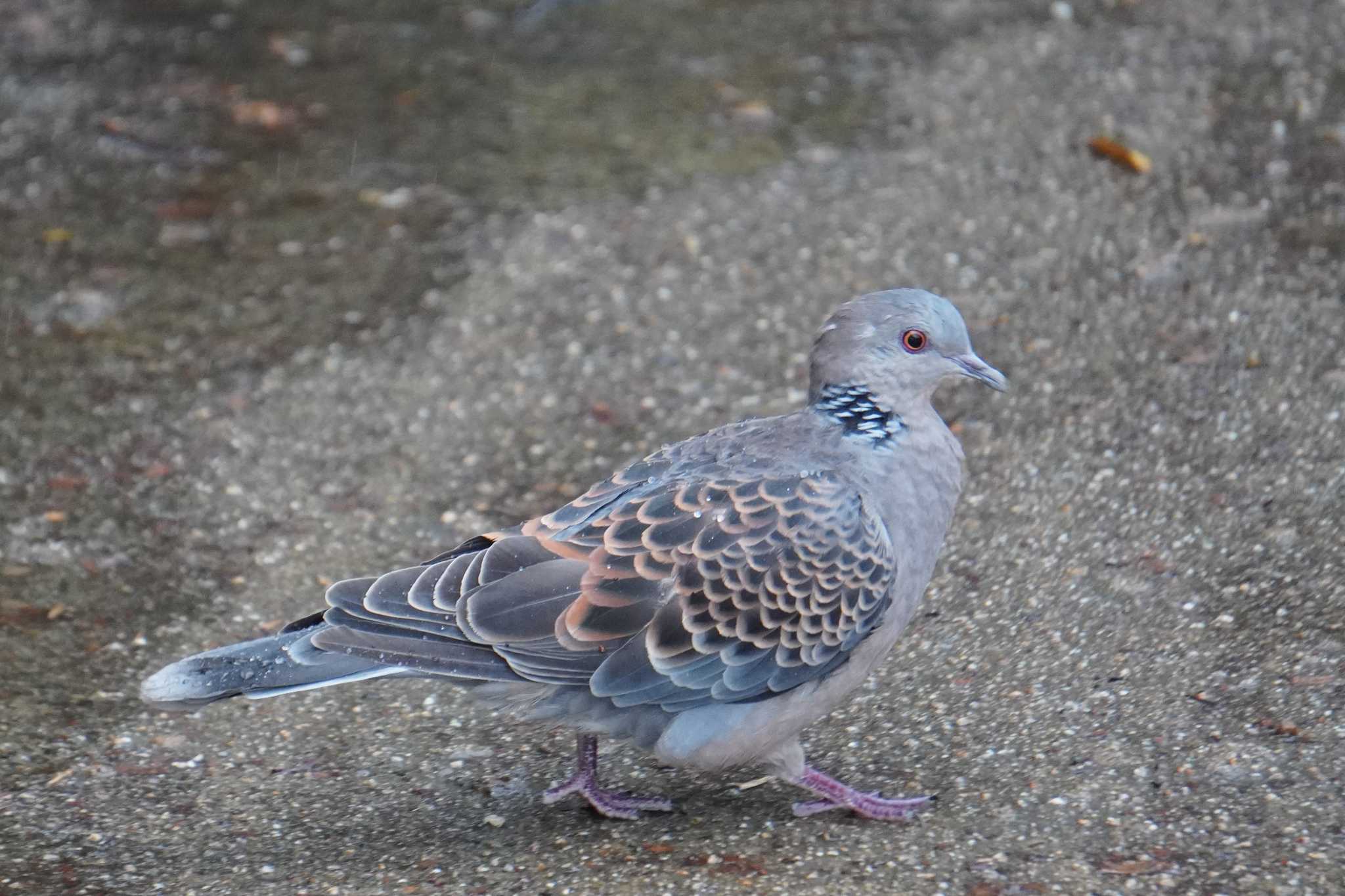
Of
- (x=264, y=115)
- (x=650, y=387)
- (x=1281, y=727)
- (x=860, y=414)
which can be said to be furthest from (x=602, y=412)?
(x=264, y=115)

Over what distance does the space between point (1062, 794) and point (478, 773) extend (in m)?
1.34

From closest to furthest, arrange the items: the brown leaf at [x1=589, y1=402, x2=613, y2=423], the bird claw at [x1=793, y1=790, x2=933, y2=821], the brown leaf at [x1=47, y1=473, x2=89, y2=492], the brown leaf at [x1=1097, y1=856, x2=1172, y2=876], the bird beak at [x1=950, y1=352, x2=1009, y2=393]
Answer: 1. the brown leaf at [x1=1097, y1=856, x2=1172, y2=876]
2. the bird claw at [x1=793, y1=790, x2=933, y2=821]
3. the bird beak at [x1=950, y1=352, x2=1009, y2=393]
4. the brown leaf at [x1=47, y1=473, x2=89, y2=492]
5. the brown leaf at [x1=589, y1=402, x2=613, y2=423]

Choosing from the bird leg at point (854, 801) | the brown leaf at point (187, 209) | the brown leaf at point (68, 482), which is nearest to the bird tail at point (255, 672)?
the bird leg at point (854, 801)

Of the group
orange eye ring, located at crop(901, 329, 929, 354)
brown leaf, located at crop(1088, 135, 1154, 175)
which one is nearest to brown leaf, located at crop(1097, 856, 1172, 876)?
orange eye ring, located at crop(901, 329, 929, 354)

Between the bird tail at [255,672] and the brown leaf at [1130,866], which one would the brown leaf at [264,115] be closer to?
the bird tail at [255,672]

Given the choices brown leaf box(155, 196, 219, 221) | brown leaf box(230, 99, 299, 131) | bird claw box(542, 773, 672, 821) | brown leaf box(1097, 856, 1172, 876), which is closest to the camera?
brown leaf box(1097, 856, 1172, 876)

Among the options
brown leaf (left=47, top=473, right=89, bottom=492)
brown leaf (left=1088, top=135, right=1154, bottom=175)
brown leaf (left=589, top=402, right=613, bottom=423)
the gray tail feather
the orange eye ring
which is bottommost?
brown leaf (left=47, top=473, right=89, bottom=492)

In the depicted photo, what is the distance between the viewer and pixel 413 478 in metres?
4.67

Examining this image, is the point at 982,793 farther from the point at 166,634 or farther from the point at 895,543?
the point at 166,634

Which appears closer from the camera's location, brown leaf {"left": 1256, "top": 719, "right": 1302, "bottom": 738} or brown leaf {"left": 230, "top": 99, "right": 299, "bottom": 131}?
brown leaf {"left": 1256, "top": 719, "right": 1302, "bottom": 738}

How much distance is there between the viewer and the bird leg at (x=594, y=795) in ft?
11.3

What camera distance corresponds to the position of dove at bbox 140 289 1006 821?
316cm

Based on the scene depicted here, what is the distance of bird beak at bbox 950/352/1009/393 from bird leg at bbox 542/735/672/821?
1.21 meters

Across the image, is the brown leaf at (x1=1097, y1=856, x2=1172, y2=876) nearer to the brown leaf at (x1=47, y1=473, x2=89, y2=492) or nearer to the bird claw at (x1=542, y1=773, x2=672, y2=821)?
the bird claw at (x1=542, y1=773, x2=672, y2=821)
